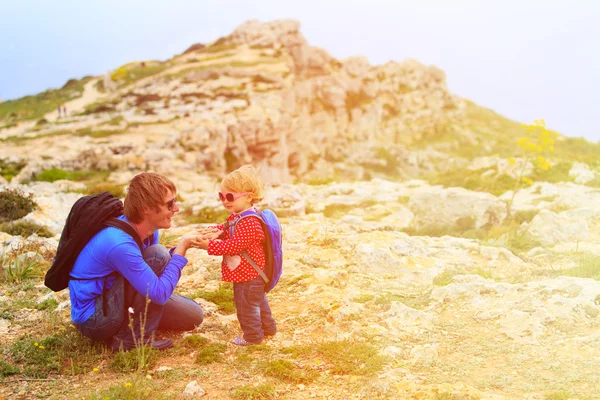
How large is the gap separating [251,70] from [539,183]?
115 ft

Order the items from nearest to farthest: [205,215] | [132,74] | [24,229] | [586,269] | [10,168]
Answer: [586,269] → [24,229] → [205,215] → [10,168] → [132,74]

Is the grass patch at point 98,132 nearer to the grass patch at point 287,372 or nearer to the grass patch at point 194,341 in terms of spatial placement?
the grass patch at point 194,341

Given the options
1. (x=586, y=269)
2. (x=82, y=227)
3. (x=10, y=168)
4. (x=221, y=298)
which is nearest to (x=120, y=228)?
(x=82, y=227)

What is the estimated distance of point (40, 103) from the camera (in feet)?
167

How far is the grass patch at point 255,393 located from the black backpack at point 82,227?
5.97 ft

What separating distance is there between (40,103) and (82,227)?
54240 mm

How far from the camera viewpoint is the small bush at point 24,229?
9.56m

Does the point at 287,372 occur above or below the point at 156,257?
below

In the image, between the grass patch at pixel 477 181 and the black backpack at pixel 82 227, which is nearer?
the black backpack at pixel 82 227

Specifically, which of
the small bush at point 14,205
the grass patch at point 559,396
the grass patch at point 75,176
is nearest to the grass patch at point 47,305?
the small bush at point 14,205

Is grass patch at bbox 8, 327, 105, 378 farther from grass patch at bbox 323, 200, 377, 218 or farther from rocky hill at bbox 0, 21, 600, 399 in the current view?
grass patch at bbox 323, 200, 377, 218

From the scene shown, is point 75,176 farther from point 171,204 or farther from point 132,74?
point 132,74

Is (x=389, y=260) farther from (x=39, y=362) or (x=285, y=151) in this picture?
(x=285, y=151)

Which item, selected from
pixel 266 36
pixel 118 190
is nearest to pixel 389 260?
pixel 118 190
